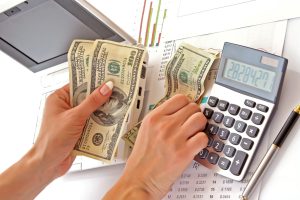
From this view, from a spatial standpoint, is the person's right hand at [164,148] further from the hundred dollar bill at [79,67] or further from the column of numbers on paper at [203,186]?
the hundred dollar bill at [79,67]

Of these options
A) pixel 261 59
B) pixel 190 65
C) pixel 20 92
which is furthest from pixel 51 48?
pixel 261 59

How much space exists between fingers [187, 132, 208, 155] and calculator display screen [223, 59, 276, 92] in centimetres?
9

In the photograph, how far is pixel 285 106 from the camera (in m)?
0.65

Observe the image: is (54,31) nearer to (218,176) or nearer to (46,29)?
(46,29)

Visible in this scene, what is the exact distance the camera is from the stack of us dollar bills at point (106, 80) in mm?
758

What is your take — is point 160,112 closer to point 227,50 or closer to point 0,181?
point 227,50

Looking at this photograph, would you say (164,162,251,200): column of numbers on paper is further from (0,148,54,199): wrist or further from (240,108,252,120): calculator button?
(0,148,54,199): wrist

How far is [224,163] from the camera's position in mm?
652

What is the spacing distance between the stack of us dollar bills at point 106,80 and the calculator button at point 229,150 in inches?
7.0

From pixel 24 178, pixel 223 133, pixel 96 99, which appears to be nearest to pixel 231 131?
pixel 223 133

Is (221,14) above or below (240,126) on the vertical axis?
above

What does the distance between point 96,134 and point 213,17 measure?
0.27m

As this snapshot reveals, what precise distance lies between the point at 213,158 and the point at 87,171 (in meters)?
0.30

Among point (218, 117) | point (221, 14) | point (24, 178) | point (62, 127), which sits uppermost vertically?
point (221, 14)
